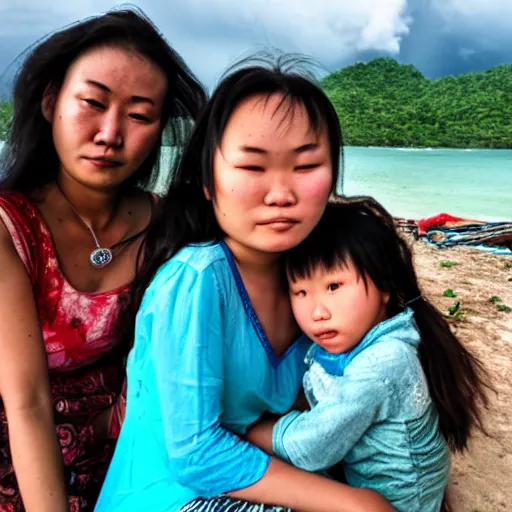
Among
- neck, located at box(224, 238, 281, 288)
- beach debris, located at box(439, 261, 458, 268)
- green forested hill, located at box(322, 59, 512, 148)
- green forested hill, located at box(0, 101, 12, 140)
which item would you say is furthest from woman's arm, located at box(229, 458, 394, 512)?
green forested hill, located at box(322, 59, 512, 148)

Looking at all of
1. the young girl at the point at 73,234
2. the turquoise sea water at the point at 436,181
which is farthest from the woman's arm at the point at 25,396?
the turquoise sea water at the point at 436,181

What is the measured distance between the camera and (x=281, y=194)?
145 cm

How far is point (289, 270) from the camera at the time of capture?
1.71 metres

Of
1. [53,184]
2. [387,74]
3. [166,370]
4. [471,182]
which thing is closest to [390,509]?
[166,370]

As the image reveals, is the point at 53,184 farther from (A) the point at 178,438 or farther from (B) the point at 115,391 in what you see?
(A) the point at 178,438

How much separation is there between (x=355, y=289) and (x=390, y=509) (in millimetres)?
606

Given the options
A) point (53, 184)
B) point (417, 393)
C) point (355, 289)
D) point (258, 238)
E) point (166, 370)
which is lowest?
point (417, 393)

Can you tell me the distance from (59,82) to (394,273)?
4.08 feet

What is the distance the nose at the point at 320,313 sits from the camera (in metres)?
1.63

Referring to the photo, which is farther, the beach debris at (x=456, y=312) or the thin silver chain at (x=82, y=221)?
the beach debris at (x=456, y=312)

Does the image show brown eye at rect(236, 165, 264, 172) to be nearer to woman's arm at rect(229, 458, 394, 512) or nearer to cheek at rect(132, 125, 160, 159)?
cheek at rect(132, 125, 160, 159)

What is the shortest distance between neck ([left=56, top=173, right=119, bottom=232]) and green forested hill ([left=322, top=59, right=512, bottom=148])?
30.1 meters

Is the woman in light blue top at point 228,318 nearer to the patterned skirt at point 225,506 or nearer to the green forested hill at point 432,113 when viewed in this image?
the patterned skirt at point 225,506

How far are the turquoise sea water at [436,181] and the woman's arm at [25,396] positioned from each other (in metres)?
5.76
